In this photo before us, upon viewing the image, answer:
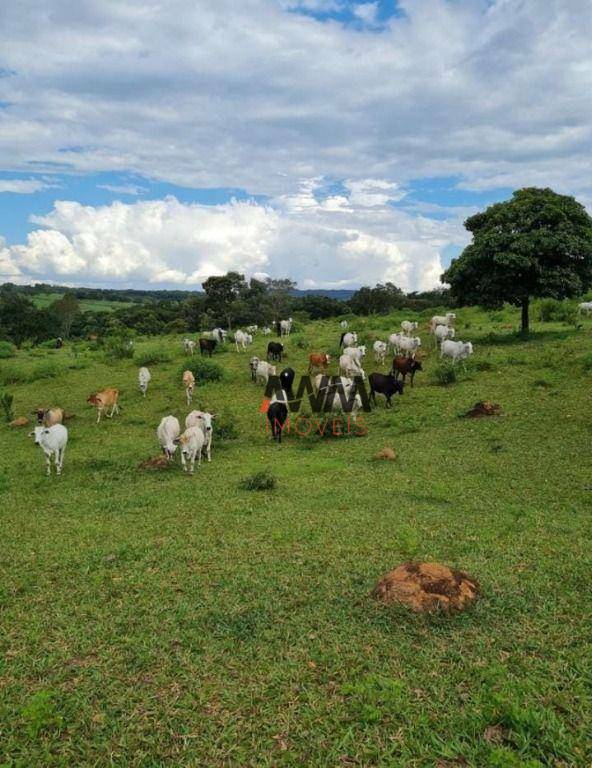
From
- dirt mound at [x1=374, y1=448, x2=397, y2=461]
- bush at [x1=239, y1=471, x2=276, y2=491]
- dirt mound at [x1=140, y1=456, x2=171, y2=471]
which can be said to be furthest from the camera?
dirt mound at [x1=140, y1=456, x2=171, y2=471]

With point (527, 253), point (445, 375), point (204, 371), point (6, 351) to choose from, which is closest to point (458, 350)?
point (445, 375)

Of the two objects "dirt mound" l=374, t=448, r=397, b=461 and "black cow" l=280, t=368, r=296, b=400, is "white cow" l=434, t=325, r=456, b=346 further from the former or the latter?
"dirt mound" l=374, t=448, r=397, b=461

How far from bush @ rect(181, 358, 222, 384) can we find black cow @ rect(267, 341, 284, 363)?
3845mm

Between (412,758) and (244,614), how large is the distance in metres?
2.46

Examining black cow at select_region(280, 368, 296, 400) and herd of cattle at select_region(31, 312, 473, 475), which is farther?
black cow at select_region(280, 368, 296, 400)

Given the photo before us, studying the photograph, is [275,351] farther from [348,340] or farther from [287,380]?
[287,380]

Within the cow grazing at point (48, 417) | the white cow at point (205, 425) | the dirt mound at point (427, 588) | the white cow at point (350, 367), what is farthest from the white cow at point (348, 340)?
the dirt mound at point (427, 588)

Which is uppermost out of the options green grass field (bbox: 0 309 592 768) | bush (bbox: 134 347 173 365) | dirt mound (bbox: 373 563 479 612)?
bush (bbox: 134 347 173 365)

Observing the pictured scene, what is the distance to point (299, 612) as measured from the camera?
5953mm

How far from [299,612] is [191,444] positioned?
7142mm

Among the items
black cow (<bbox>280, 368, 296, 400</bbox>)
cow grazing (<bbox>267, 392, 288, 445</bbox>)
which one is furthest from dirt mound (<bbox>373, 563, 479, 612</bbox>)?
black cow (<bbox>280, 368, 296, 400</bbox>)

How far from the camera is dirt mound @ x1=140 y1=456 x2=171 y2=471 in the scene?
12672mm

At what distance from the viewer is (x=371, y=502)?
9734 millimetres

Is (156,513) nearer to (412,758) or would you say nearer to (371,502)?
(371,502)
